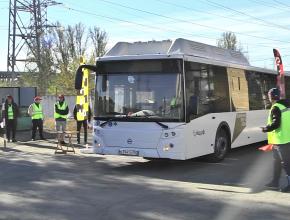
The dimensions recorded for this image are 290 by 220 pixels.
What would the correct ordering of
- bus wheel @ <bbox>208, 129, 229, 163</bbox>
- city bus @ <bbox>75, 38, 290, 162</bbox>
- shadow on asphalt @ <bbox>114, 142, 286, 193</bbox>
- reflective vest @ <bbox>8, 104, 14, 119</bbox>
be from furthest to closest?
reflective vest @ <bbox>8, 104, 14, 119</bbox>
bus wheel @ <bbox>208, 129, 229, 163</bbox>
city bus @ <bbox>75, 38, 290, 162</bbox>
shadow on asphalt @ <bbox>114, 142, 286, 193</bbox>

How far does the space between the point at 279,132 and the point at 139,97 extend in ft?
11.2

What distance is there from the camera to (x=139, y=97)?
10.0 meters

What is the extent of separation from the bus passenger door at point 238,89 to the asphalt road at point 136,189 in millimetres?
1566

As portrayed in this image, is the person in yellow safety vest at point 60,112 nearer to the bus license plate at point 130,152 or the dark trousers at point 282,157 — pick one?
the bus license plate at point 130,152

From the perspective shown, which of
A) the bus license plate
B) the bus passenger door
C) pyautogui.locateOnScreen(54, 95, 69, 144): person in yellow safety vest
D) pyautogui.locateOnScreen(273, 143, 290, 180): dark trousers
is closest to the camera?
pyautogui.locateOnScreen(273, 143, 290, 180): dark trousers

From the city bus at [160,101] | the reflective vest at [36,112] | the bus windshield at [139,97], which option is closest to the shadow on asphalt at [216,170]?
the city bus at [160,101]

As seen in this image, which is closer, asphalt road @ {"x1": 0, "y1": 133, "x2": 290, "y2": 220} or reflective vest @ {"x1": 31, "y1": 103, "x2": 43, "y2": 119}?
asphalt road @ {"x1": 0, "y1": 133, "x2": 290, "y2": 220}

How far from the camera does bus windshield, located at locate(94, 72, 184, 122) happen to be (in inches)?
386

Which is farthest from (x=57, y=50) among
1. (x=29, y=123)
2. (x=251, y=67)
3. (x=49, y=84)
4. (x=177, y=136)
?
(x=177, y=136)

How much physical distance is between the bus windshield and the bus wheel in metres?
2.14

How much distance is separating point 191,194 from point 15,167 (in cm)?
544

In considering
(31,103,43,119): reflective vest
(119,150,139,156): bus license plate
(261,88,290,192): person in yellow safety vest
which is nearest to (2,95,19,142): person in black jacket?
(31,103,43,119): reflective vest

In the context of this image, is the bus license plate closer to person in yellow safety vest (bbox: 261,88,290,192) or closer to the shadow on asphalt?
the shadow on asphalt

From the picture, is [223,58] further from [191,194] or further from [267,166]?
[191,194]
